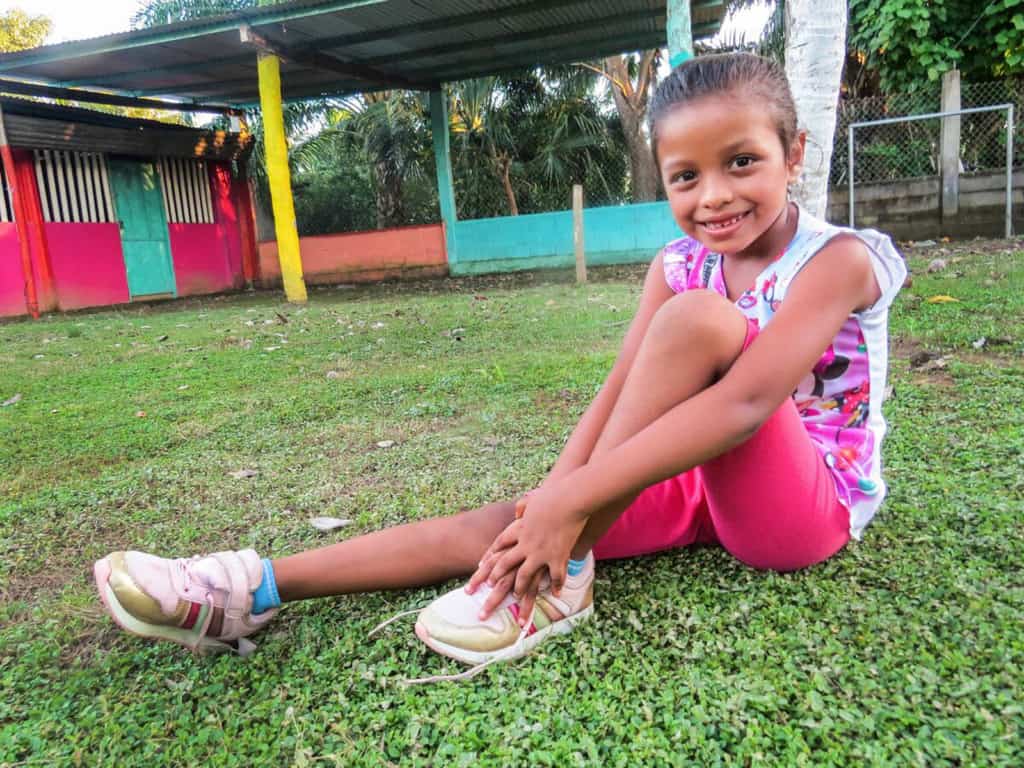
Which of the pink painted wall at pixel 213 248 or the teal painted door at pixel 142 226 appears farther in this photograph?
the pink painted wall at pixel 213 248

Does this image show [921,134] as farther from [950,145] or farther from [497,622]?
[497,622]

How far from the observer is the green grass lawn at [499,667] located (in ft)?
3.53

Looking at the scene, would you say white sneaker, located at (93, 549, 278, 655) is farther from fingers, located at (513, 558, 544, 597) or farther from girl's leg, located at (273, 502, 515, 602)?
fingers, located at (513, 558, 544, 597)

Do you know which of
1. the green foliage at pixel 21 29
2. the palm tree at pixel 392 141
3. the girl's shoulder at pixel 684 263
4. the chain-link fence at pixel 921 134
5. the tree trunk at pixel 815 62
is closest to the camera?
the girl's shoulder at pixel 684 263

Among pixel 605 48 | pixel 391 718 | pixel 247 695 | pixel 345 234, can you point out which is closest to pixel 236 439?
pixel 247 695

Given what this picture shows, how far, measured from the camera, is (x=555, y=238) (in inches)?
455

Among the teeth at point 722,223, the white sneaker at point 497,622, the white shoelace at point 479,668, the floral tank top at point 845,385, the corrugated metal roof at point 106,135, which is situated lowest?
the white shoelace at point 479,668

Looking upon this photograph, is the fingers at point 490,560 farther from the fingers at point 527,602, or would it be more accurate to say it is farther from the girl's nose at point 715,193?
the girl's nose at point 715,193

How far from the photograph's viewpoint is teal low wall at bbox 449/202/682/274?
11.0 meters

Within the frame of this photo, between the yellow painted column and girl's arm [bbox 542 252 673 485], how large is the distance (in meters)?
8.08

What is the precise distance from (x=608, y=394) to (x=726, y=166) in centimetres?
49

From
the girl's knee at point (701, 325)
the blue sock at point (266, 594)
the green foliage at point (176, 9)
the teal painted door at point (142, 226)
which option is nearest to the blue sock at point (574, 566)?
the girl's knee at point (701, 325)

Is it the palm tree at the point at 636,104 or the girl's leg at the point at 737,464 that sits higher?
the palm tree at the point at 636,104

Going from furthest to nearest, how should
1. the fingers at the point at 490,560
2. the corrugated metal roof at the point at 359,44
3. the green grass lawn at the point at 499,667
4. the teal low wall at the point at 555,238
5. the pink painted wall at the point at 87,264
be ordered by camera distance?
1. the teal low wall at the point at 555,238
2. the pink painted wall at the point at 87,264
3. the corrugated metal roof at the point at 359,44
4. the fingers at the point at 490,560
5. the green grass lawn at the point at 499,667
